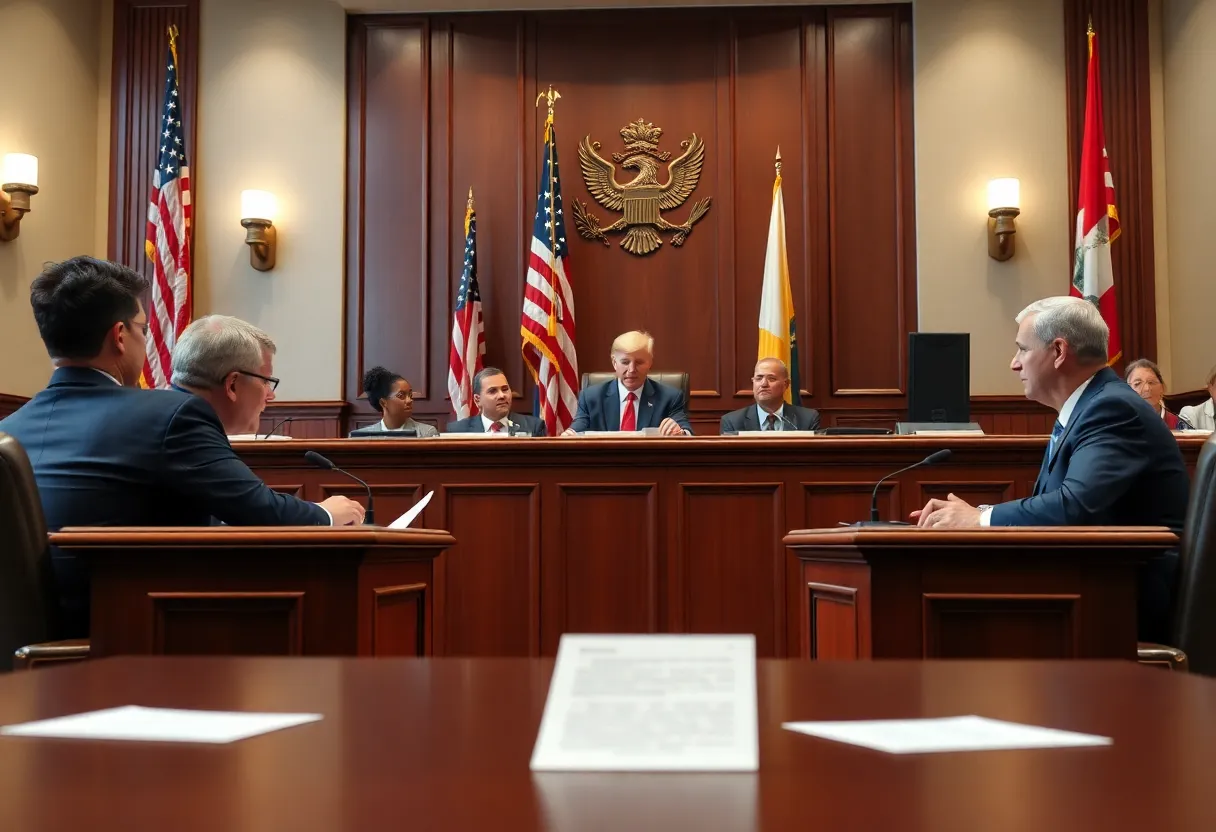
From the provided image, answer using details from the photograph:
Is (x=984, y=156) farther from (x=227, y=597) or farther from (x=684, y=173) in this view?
(x=227, y=597)

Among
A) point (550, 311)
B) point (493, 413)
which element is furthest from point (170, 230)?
point (493, 413)

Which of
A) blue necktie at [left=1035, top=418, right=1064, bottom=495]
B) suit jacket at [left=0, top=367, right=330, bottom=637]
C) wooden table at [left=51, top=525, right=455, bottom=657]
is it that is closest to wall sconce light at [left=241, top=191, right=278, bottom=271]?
suit jacket at [left=0, top=367, right=330, bottom=637]

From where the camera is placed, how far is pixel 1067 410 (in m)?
3.37

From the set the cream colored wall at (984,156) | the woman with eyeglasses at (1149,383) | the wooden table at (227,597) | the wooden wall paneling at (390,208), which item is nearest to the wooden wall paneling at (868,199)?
the cream colored wall at (984,156)

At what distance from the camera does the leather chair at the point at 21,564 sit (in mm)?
2428

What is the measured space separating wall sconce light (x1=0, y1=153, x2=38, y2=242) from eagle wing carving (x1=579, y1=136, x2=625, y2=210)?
3.27m

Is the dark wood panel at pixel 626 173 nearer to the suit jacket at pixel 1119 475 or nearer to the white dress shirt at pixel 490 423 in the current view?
the white dress shirt at pixel 490 423

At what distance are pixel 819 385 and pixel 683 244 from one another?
124 centimetres

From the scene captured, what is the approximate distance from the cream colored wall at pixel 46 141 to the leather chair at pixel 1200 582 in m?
6.40

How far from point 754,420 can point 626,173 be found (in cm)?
223

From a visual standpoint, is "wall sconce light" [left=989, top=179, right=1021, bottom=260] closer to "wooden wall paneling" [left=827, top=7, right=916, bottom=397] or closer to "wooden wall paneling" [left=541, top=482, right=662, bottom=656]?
"wooden wall paneling" [left=827, top=7, right=916, bottom=397]

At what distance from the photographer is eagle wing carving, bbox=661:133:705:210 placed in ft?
24.9

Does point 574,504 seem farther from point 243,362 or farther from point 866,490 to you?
point 243,362

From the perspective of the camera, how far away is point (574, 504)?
454 centimetres
